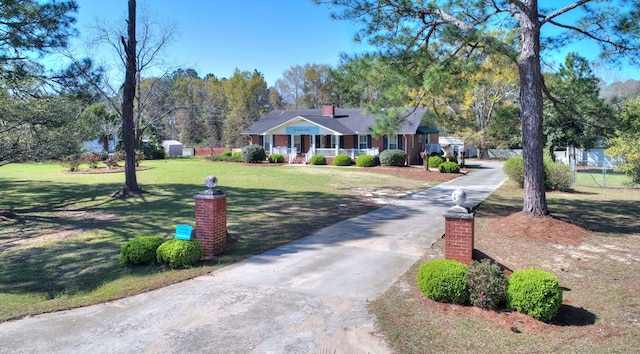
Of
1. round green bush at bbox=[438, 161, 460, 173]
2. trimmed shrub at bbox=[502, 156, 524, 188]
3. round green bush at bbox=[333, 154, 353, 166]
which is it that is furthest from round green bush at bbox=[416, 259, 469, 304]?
round green bush at bbox=[333, 154, 353, 166]

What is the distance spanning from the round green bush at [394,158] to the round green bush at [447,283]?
23.8 m

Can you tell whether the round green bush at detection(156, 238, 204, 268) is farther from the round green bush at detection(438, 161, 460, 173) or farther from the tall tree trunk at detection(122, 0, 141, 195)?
the round green bush at detection(438, 161, 460, 173)

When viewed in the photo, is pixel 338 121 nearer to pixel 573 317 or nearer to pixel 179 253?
pixel 179 253

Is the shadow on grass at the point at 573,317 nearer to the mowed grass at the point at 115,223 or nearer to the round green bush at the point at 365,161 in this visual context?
the mowed grass at the point at 115,223

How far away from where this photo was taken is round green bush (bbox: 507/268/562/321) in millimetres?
4746

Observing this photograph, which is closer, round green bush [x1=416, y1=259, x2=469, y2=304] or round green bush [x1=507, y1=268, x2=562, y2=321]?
round green bush [x1=507, y1=268, x2=562, y2=321]

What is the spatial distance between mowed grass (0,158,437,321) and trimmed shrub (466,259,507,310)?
407 cm

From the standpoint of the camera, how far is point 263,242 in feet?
28.5

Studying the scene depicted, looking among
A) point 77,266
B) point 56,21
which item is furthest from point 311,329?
point 56,21

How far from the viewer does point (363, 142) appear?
3316 centimetres

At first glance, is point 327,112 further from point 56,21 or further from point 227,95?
point 227,95

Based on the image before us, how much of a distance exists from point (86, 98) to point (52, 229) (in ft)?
17.1

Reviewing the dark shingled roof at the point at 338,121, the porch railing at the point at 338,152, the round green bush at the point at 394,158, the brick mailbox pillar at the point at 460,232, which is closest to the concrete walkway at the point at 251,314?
the brick mailbox pillar at the point at 460,232

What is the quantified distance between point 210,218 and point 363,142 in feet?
87.0
